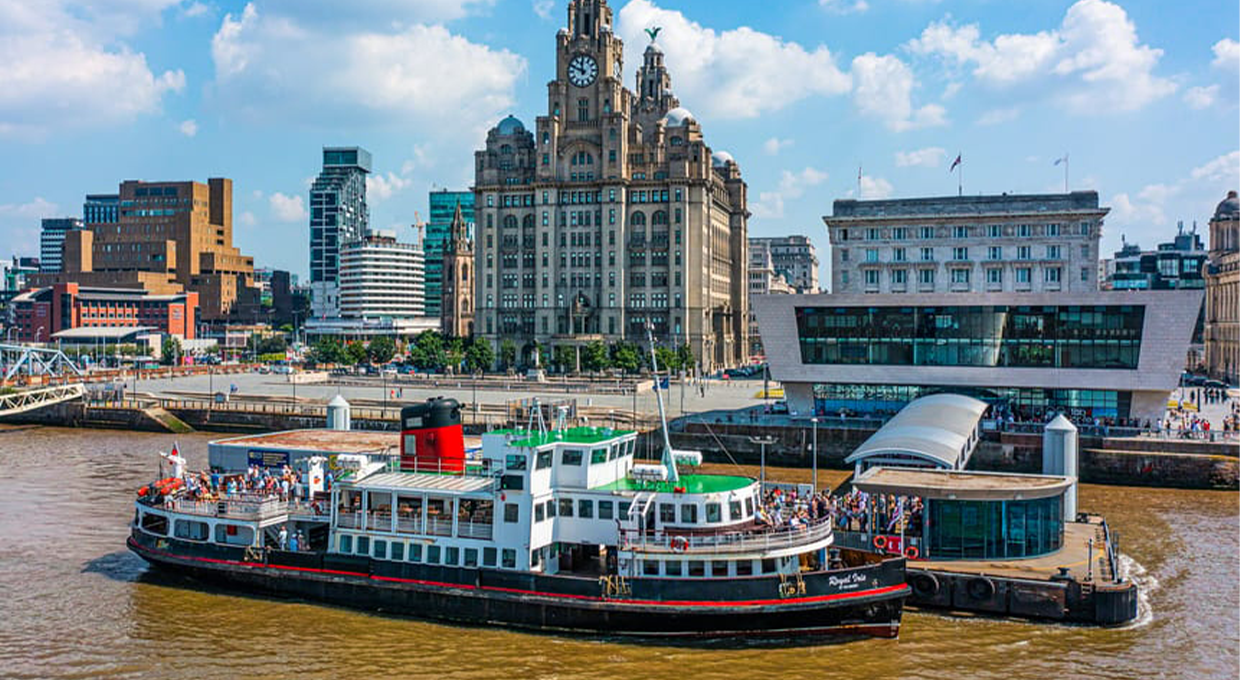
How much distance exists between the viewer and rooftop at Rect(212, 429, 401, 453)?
148 feet

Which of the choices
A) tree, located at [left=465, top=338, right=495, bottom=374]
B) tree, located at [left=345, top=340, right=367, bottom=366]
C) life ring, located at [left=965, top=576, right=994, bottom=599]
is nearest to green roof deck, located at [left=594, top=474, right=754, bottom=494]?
life ring, located at [left=965, top=576, right=994, bottom=599]

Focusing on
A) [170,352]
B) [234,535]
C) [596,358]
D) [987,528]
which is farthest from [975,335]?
[170,352]

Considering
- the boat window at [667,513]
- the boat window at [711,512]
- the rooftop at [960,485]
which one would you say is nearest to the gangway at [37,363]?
the boat window at [667,513]

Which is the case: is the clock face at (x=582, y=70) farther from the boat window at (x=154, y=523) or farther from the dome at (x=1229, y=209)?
the boat window at (x=154, y=523)

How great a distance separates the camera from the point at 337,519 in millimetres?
34938

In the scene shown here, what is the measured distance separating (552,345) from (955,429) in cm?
9630

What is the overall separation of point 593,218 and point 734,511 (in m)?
110

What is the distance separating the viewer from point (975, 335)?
2660 inches

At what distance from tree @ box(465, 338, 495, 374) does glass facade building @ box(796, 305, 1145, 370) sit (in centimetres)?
6984

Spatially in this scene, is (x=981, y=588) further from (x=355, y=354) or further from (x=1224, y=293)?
(x=355, y=354)

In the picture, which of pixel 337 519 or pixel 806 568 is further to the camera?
pixel 337 519

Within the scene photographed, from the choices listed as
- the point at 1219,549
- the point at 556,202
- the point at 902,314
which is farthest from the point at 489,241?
the point at 1219,549

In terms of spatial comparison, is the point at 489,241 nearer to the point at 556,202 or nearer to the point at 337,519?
the point at 556,202

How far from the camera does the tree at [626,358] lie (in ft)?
409
